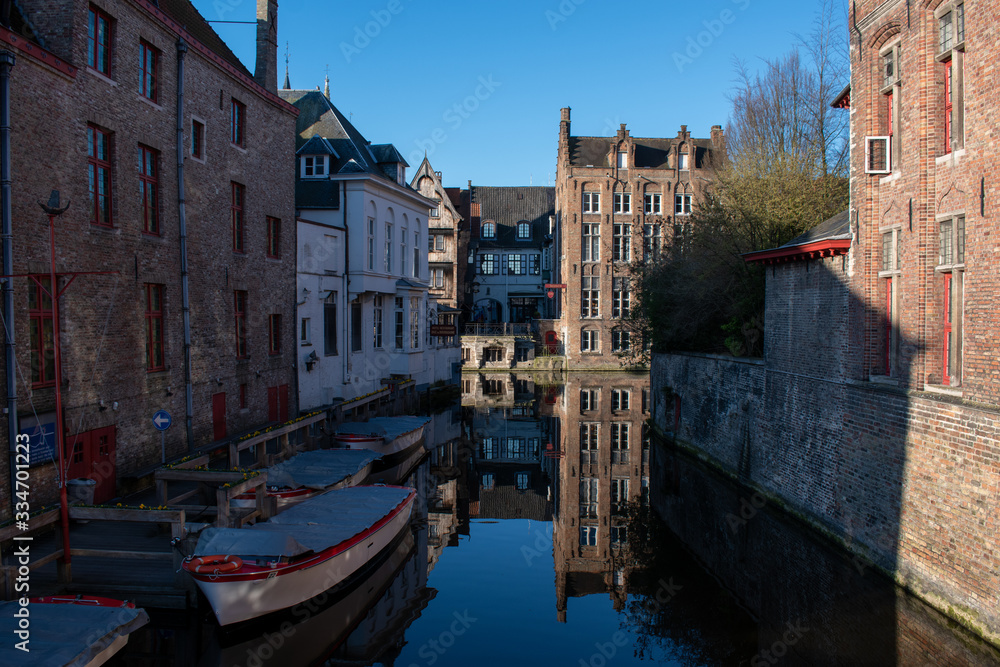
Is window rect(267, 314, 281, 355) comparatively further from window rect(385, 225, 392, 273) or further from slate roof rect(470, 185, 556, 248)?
slate roof rect(470, 185, 556, 248)

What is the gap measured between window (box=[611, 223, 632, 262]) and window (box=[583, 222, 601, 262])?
3.20 feet

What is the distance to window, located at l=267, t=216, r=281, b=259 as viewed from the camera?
20.9 meters

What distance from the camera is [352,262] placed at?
25.2 metres

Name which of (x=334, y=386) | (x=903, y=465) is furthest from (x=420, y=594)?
(x=334, y=386)

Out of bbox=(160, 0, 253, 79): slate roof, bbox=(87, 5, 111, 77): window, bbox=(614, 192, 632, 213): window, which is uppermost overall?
bbox=(614, 192, 632, 213): window

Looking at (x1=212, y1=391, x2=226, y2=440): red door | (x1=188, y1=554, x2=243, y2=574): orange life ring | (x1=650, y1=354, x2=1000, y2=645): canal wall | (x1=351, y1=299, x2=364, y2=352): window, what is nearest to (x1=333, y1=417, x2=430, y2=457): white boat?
(x1=212, y1=391, x2=226, y2=440): red door

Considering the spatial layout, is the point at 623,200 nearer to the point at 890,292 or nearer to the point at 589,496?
the point at 589,496

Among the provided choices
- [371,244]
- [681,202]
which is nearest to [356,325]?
[371,244]

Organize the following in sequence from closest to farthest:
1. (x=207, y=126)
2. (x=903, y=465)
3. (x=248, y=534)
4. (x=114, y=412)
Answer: (x=248, y=534), (x=903, y=465), (x=114, y=412), (x=207, y=126)

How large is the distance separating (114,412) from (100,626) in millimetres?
6760

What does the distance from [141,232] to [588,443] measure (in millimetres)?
15083

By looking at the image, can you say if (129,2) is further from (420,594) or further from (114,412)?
(420,594)

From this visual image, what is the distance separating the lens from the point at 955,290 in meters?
10.3

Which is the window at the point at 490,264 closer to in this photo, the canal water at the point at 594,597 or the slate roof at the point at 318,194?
the slate roof at the point at 318,194
